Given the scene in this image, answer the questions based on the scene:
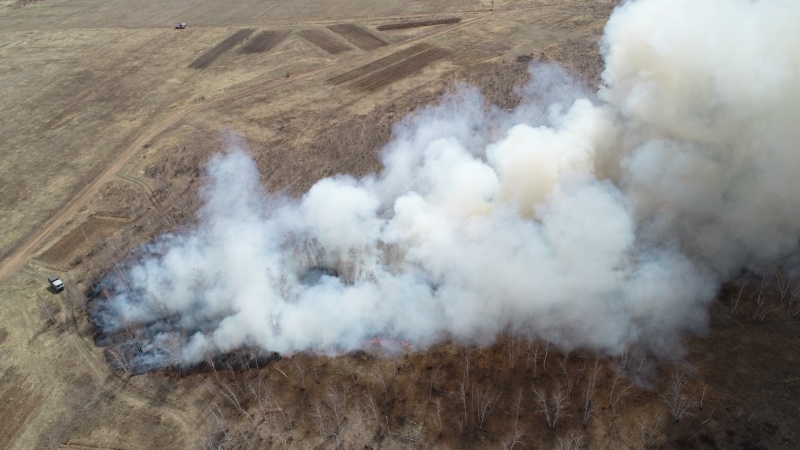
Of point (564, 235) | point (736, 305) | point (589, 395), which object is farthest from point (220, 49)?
point (736, 305)

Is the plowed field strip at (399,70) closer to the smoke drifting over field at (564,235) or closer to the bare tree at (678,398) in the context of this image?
the smoke drifting over field at (564,235)

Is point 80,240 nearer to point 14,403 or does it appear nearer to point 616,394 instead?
point 14,403

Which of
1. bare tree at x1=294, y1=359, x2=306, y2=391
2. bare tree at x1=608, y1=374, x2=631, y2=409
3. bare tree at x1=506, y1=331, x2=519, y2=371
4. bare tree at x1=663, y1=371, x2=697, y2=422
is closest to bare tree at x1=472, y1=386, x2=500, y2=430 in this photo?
bare tree at x1=506, y1=331, x2=519, y2=371

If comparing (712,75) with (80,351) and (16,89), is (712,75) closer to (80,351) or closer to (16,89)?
(80,351)

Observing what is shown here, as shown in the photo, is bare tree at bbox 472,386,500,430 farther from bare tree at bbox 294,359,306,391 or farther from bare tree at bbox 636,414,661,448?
bare tree at bbox 294,359,306,391

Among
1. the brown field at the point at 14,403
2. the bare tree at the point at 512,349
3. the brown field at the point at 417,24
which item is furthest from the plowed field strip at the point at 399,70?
the brown field at the point at 14,403

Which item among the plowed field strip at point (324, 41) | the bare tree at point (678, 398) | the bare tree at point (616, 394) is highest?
the plowed field strip at point (324, 41)
